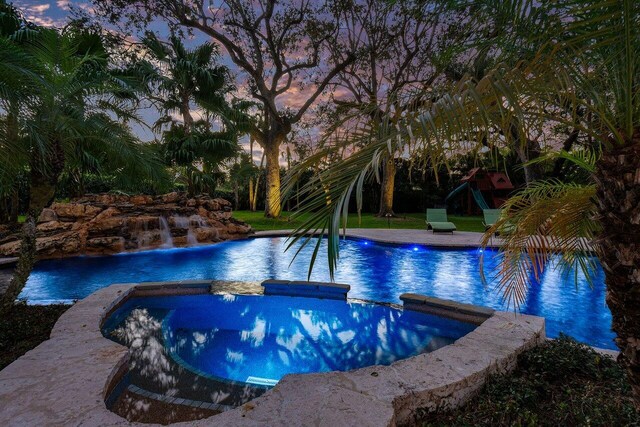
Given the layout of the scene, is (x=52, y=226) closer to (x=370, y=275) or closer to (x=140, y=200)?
(x=140, y=200)

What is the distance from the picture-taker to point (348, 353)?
15.1 feet

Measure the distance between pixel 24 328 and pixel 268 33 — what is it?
57.6ft

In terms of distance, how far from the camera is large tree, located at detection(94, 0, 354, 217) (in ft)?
55.1

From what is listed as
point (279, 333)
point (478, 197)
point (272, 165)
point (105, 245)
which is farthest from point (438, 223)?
point (105, 245)

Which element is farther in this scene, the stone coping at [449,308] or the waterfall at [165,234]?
the waterfall at [165,234]

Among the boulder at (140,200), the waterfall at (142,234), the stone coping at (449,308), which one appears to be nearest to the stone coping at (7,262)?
the waterfall at (142,234)

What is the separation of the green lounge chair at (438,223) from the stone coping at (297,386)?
445 inches

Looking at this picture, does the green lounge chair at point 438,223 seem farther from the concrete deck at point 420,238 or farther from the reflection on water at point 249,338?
the reflection on water at point 249,338

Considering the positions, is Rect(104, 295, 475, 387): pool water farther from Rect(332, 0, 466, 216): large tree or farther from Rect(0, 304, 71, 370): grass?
Rect(332, 0, 466, 216): large tree

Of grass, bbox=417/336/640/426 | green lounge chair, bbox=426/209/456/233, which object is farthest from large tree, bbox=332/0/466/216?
grass, bbox=417/336/640/426

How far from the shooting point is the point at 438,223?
15398 millimetres

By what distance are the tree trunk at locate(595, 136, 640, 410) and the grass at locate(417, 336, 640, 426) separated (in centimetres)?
49

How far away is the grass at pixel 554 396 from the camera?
8.48ft

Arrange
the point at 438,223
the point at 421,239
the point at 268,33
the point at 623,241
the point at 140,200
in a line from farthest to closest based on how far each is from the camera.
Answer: the point at 268,33
the point at 438,223
the point at 140,200
the point at 421,239
the point at 623,241
